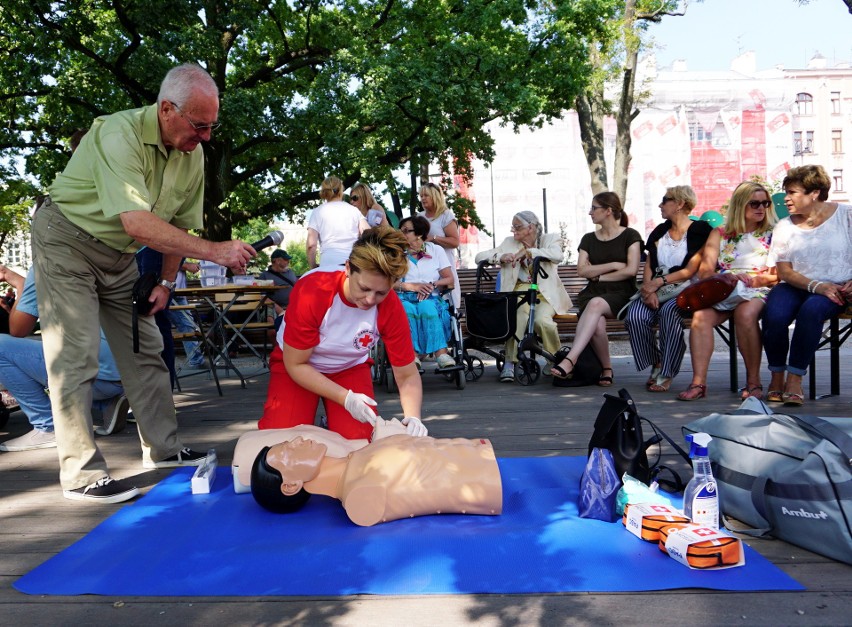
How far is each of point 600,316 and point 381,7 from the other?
11205mm

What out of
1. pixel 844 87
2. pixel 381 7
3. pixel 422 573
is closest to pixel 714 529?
pixel 422 573

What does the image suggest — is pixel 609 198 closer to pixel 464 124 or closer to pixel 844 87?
pixel 464 124

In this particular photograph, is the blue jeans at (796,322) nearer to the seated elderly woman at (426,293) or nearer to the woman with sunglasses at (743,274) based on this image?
the woman with sunglasses at (743,274)

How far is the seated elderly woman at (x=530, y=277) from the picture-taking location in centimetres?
619

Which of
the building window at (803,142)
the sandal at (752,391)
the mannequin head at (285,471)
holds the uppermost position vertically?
the building window at (803,142)

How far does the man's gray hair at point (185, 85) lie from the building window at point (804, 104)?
182ft

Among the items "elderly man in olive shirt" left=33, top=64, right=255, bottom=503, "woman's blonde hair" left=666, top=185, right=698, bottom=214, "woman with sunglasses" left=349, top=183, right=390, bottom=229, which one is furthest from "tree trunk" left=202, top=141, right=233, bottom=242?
"elderly man in olive shirt" left=33, top=64, right=255, bottom=503

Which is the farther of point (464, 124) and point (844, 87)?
point (844, 87)

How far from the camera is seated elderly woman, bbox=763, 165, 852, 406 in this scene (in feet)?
14.5

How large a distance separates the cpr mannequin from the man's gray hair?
4.78ft

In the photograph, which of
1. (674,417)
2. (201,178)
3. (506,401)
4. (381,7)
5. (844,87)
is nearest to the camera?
(201,178)

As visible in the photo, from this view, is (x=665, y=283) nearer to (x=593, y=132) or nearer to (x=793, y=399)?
(x=793, y=399)

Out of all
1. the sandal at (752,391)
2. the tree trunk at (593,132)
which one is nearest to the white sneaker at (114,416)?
the sandal at (752,391)

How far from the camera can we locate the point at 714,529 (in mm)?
2215
